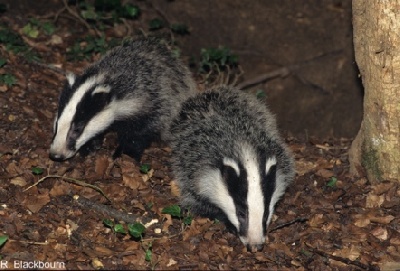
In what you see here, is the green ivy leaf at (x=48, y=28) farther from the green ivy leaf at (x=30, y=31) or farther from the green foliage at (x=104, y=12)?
the green foliage at (x=104, y=12)

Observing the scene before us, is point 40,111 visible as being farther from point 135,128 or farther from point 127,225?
point 127,225

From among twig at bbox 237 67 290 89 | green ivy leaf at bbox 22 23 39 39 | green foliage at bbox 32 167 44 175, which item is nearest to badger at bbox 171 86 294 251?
green foliage at bbox 32 167 44 175

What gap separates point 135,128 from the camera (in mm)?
8281

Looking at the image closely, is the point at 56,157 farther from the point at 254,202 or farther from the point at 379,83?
the point at 379,83

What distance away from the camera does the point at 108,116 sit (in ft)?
26.1

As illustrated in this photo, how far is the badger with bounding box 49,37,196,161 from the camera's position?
301 inches

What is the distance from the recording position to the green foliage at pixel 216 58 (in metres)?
9.52

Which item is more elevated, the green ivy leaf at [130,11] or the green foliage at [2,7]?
the green ivy leaf at [130,11]

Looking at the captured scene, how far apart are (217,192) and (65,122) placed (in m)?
1.92

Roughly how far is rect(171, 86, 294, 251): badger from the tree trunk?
0.97 m

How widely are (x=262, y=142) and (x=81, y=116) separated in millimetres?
2024

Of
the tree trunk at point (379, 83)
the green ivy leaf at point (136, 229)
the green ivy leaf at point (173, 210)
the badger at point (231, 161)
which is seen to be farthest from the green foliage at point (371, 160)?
the green ivy leaf at point (136, 229)

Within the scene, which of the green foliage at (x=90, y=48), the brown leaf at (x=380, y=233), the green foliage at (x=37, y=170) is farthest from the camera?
the green foliage at (x=90, y=48)

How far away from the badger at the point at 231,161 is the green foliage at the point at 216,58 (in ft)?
5.58
